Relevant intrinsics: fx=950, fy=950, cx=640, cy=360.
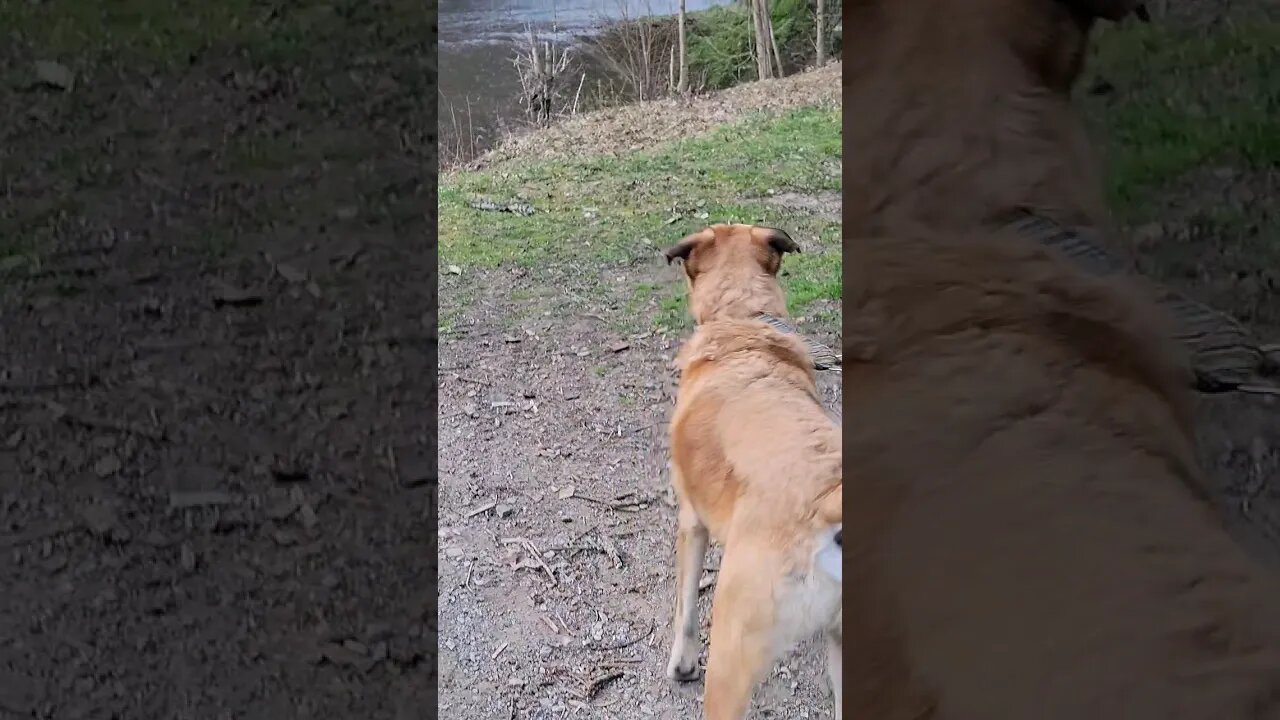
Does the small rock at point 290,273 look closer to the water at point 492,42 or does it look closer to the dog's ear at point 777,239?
the water at point 492,42

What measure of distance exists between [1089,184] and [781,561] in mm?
437

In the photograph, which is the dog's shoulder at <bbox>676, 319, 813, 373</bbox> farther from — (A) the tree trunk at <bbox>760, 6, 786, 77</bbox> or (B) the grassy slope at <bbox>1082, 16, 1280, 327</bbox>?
(B) the grassy slope at <bbox>1082, 16, 1280, 327</bbox>

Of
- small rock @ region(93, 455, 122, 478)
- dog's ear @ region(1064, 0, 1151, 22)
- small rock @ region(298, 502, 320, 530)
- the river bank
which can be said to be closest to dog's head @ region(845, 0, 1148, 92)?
dog's ear @ region(1064, 0, 1151, 22)

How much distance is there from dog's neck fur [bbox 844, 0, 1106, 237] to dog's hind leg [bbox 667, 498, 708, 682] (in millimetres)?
500

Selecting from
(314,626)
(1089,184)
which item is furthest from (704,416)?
(1089,184)

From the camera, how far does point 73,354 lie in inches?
31.7

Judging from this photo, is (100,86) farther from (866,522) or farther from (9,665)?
(866,522)

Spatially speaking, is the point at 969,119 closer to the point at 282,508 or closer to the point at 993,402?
the point at 993,402

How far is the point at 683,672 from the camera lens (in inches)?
35.2

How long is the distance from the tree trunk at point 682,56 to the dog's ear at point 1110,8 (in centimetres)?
52

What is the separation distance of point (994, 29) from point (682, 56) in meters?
0.51

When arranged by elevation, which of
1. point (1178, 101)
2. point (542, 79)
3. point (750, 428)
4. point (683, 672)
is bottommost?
point (683, 672)

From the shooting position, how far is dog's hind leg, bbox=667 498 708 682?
0.87 m

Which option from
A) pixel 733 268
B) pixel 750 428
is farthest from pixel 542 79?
pixel 750 428
